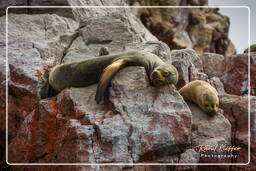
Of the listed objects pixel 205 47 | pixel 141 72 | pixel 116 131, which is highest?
pixel 141 72

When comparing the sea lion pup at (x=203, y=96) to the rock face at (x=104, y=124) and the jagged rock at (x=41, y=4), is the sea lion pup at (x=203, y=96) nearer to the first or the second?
the rock face at (x=104, y=124)

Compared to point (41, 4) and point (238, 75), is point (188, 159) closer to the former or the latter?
point (238, 75)

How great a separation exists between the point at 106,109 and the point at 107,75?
421 mm

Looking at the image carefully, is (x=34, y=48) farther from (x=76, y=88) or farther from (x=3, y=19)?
(x=76, y=88)

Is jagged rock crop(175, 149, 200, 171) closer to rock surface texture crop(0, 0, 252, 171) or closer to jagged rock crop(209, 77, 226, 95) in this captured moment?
rock surface texture crop(0, 0, 252, 171)

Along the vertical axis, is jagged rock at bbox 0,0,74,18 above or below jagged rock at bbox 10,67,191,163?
above

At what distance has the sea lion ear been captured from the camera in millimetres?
5051

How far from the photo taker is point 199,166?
16.8 feet

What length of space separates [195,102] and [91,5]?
13.5ft

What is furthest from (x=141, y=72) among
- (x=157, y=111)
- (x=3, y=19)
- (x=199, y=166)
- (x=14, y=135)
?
(x=3, y=19)

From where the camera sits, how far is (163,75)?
507cm

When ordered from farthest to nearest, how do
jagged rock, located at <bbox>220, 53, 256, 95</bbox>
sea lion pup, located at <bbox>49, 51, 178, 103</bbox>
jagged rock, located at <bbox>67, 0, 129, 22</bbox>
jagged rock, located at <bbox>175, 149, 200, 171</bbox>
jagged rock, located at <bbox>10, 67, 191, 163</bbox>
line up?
jagged rock, located at <bbox>67, 0, 129, 22</bbox>
jagged rock, located at <bbox>220, 53, 256, 95</bbox>
sea lion pup, located at <bbox>49, 51, 178, 103</bbox>
jagged rock, located at <bbox>175, 149, 200, 171</bbox>
jagged rock, located at <bbox>10, 67, 191, 163</bbox>

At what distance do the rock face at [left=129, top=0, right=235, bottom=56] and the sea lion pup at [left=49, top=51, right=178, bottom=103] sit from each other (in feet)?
30.3

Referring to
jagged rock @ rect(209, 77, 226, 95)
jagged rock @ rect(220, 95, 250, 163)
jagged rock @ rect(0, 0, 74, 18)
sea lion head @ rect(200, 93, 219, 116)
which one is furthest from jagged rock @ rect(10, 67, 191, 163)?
jagged rock @ rect(0, 0, 74, 18)
